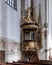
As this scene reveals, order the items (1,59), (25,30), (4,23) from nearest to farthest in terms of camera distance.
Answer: (1,59) → (4,23) → (25,30)

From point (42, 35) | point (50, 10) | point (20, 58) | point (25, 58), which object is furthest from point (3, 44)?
point (50, 10)

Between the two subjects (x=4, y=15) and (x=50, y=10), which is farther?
(x=50, y=10)

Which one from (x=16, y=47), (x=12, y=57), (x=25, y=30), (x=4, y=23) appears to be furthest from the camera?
(x=25, y=30)

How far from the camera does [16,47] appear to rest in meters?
9.88

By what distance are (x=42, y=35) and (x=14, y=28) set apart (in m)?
3.06

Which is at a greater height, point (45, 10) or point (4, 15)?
point (45, 10)

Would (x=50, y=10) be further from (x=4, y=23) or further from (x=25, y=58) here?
(x=4, y=23)

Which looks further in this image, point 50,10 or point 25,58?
point 50,10

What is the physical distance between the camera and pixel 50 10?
14.3 m

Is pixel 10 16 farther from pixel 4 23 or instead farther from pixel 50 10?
pixel 50 10

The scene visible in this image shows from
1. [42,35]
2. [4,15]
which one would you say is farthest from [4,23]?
[42,35]

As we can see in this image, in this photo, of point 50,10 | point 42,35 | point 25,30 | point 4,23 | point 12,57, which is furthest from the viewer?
point 50,10

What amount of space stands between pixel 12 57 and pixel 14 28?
54.9 inches

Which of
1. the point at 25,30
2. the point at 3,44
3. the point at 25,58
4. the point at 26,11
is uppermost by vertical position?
the point at 26,11
